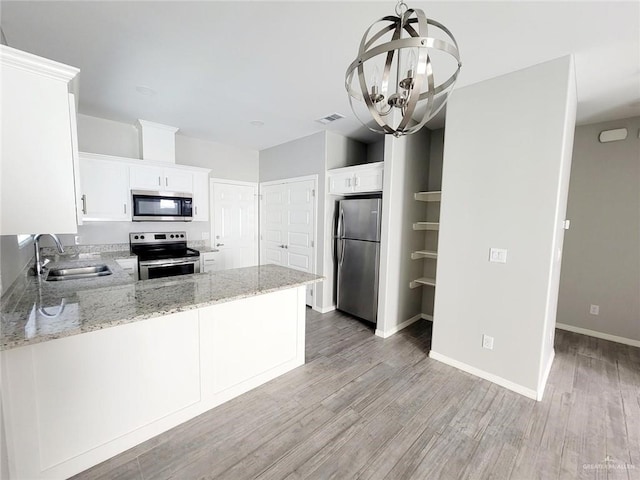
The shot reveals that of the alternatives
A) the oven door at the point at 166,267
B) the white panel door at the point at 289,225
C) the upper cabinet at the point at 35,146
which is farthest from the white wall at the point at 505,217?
the oven door at the point at 166,267

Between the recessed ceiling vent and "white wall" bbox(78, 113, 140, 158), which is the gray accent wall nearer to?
the recessed ceiling vent

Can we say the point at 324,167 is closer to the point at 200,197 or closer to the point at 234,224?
the point at 200,197

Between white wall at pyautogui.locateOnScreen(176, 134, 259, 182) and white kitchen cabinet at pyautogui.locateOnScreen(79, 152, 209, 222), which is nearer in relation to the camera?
white kitchen cabinet at pyautogui.locateOnScreen(79, 152, 209, 222)

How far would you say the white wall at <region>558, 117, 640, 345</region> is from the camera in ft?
9.91

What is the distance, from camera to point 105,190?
3287 millimetres

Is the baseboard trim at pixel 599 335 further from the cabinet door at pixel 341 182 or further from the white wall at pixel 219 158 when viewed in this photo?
the white wall at pixel 219 158

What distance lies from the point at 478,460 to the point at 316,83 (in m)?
3.03

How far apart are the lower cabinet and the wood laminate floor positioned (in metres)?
0.14

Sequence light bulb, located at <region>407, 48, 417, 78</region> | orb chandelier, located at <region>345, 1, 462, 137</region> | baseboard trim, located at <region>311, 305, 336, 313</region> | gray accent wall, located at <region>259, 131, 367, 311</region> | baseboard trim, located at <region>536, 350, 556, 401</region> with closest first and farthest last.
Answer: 1. orb chandelier, located at <region>345, 1, 462, 137</region>
2. light bulb, located at <region>407, 48, 417, 78</region>
3. baseboard trim, located at <region>536, 350, 556, 401</region>
4. gray accent wall, located at <region>259, 131, 367, 311</region>
5. baseboard trim, located at <region>311, 305, 336, 313</region>

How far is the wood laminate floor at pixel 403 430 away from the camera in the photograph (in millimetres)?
1540

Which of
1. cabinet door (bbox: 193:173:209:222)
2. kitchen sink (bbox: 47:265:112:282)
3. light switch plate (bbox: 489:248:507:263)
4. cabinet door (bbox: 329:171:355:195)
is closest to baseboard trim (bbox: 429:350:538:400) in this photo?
light switch plate (bbox: 489:248:507:263)

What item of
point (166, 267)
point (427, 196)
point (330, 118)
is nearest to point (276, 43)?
point (330, 118)

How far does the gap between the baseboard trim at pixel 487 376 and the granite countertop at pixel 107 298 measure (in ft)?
4.96

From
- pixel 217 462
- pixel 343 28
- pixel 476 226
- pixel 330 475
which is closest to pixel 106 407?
pixel 217 462
